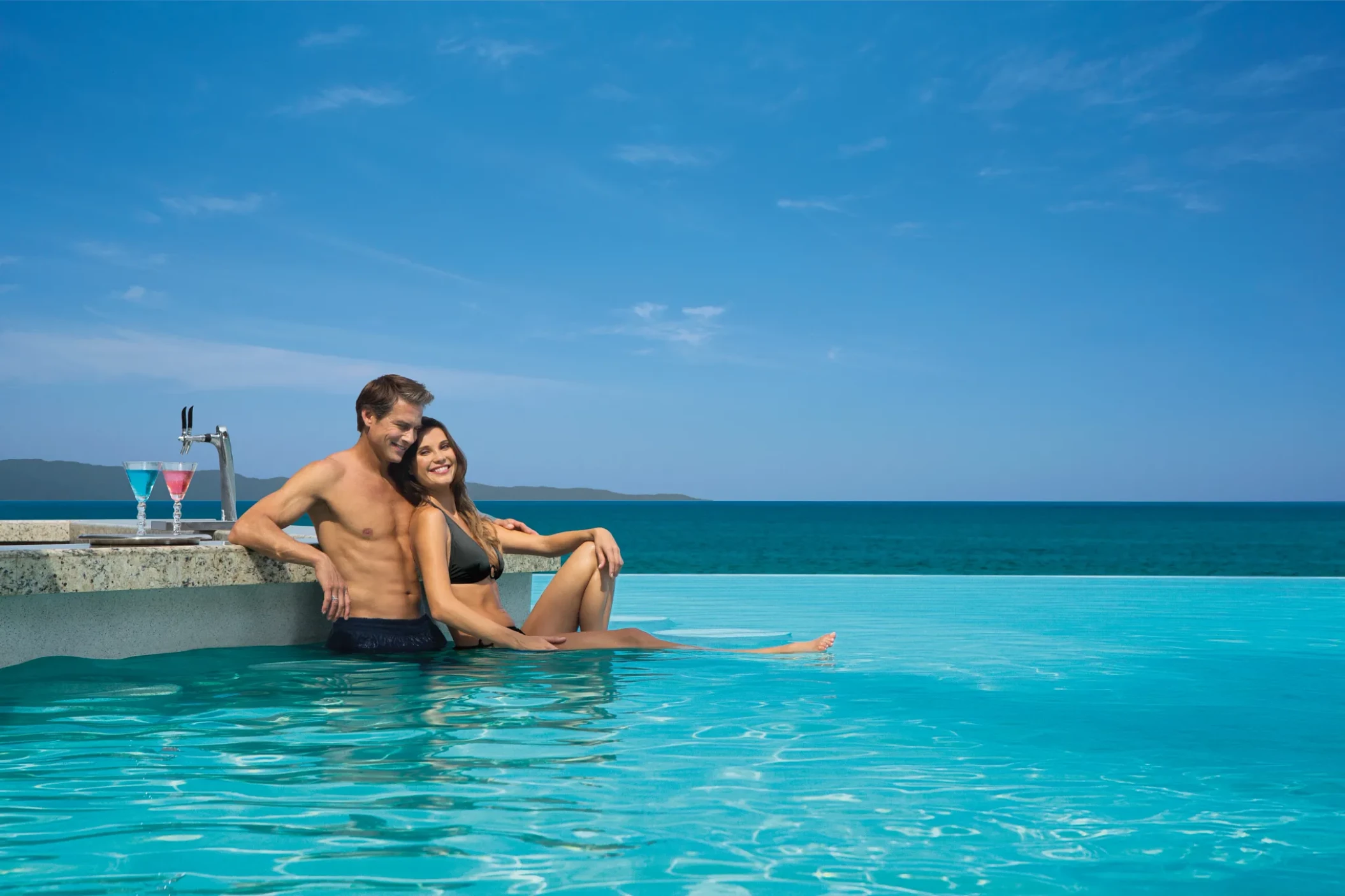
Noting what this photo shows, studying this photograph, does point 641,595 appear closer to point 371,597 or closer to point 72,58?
point 371,597

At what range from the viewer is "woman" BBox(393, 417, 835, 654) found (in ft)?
14.1

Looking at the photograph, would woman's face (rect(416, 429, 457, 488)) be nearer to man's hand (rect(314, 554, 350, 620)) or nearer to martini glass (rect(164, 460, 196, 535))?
man's hand (rect(314, 554, 350, 620))

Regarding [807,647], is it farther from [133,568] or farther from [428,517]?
[133,568]

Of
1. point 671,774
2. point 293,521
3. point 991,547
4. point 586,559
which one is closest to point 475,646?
point 586,559

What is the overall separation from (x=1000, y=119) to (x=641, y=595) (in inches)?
1334

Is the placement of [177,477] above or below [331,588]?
above

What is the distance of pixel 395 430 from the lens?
14.5 feet

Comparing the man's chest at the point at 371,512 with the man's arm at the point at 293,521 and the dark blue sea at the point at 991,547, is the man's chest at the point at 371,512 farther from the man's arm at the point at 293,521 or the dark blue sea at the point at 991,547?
the dark blue sea at the point at 991,547

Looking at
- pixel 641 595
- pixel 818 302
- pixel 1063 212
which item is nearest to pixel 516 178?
pixel 818 302

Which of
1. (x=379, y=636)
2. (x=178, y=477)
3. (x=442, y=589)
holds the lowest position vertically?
(x=379, y=636)

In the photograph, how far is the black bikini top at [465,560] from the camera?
451cm

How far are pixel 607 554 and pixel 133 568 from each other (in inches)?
76.1

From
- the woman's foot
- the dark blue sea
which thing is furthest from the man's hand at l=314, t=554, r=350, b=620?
the dark blue sea

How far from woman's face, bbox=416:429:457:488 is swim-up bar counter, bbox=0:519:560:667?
0.64m
